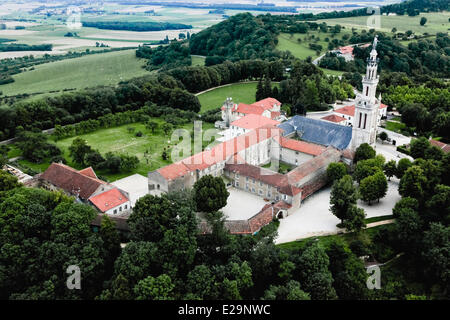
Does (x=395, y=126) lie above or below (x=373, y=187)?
below

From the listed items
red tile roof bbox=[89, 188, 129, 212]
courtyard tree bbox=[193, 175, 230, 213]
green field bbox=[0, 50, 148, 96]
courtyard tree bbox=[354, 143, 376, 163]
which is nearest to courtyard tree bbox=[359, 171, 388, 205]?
courtyard tree bbox=[354, 143, 376, 163]

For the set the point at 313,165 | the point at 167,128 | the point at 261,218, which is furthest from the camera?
the point at 167,128

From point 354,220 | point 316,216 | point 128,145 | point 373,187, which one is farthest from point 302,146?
point 128,145

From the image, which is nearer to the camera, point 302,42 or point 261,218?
point 261,218

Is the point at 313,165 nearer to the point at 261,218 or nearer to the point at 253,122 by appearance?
the point at 261,218

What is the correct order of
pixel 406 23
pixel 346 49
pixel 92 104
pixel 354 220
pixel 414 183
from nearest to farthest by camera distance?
1. pixel 354 220
2. pixel 414 183
3. pixel 92 104
4. pixel 346 49
5. pixel 406 23

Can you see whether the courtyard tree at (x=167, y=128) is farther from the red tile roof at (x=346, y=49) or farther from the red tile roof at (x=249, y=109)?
the red tile roof at (x=346, y=49)

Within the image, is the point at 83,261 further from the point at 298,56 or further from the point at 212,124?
the point at 298,56
